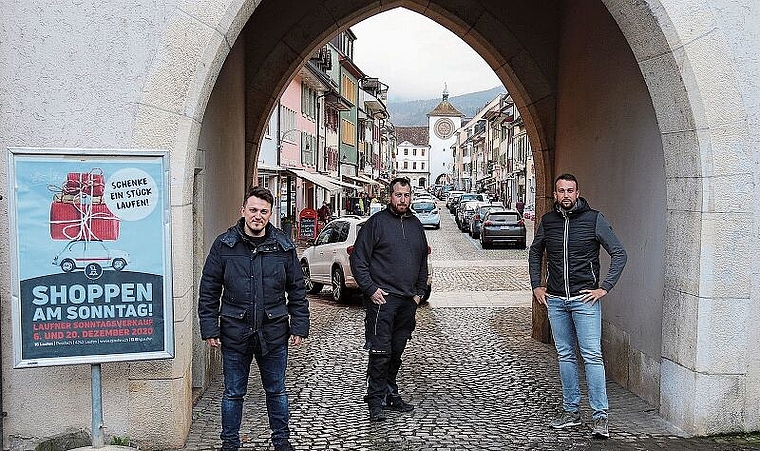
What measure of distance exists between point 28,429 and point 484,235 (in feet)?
88.7

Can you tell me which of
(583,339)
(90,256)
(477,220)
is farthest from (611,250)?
(477,220)

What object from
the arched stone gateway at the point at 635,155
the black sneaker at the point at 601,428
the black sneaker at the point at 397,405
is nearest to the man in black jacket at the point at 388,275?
the black sneaker at the point at 397,405

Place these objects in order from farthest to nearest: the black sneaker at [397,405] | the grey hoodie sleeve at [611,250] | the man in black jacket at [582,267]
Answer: the black sneaker at [397,405] → the man in black jacket at [582,267] → the grey hoodie sleeve at [611,250]

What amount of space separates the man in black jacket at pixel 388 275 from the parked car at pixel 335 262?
8.15 metres

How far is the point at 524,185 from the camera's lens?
67.1m

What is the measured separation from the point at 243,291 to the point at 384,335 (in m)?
1.90

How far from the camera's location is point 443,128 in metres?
172

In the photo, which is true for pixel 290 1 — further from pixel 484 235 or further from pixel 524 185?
pixel 524 185

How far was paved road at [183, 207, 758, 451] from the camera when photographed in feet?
22.2

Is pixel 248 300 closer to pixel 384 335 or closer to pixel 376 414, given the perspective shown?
pixel 384 335

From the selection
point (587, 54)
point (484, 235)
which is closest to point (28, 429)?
point (587, 54)

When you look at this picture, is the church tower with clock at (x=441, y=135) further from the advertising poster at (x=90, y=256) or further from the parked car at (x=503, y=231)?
the advertising poster at (x=90, y=256)

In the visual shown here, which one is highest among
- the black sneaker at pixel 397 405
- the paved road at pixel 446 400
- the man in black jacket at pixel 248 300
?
the man in black jacket at pixel 248 300

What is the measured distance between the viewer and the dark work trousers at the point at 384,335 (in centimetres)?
739
